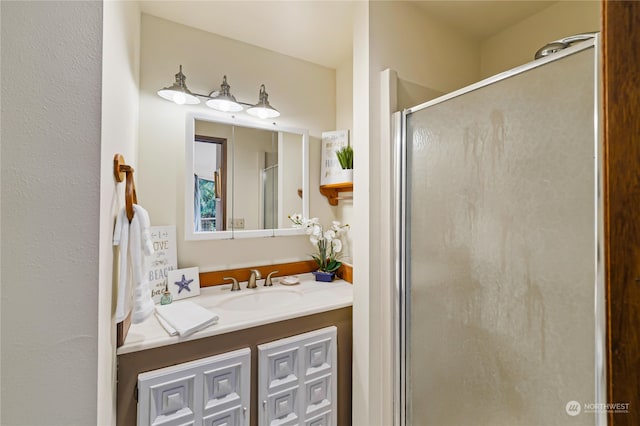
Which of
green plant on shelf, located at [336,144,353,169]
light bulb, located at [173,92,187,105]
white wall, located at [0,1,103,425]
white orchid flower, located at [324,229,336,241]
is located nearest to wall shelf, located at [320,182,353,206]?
green plant on shelf, located at [336,144,353,169]

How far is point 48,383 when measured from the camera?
577 mm

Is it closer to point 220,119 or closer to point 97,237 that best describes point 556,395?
point 97,237

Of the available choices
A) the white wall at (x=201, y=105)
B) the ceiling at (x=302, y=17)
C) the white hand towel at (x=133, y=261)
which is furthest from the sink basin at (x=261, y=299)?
the ceiling at (x=302, y=17)

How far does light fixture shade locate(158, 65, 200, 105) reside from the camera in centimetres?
139

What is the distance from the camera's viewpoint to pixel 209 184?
5.17ft

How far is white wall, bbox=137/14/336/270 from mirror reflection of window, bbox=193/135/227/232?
0.08 m

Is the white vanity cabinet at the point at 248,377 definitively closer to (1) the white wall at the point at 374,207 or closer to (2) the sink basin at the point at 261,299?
(1) the white wall at the point at 374,207

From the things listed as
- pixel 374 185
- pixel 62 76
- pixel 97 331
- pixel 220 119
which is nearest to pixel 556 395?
pixel 374 185

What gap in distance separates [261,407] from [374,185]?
1.10 m

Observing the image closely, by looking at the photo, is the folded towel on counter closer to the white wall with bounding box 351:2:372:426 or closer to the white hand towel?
the white hand towel

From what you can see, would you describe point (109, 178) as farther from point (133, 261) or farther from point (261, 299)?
point (261, 299)

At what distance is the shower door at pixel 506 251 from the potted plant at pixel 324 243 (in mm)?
646

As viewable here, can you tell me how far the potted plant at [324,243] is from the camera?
5.81 ft
